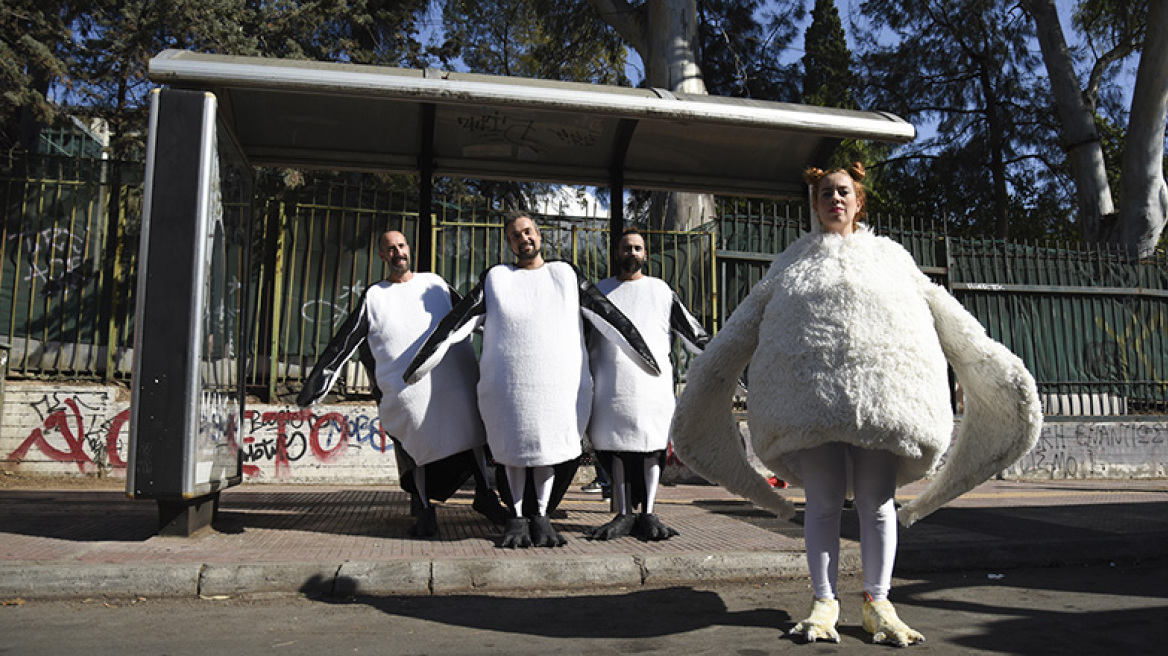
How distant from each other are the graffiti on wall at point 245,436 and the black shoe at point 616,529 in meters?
3.28

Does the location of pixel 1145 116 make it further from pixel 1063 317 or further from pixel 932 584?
pixel 932 584

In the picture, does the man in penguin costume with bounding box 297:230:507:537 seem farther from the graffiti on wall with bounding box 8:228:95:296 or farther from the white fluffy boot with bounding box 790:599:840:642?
the graffiti on wall with bounding box 8:228:95:296

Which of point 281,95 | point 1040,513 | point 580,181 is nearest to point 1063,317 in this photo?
point 1040,513

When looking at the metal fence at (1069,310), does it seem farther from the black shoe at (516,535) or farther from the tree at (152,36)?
the tree at (152,36)

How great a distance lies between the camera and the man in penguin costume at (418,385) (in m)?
5.16

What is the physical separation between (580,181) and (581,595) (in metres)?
3.77

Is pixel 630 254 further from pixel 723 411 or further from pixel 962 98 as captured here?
pixel 962 98

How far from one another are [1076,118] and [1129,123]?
36.9 inches

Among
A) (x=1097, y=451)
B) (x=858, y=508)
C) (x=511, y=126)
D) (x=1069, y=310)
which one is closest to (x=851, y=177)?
(x=858, y=508)

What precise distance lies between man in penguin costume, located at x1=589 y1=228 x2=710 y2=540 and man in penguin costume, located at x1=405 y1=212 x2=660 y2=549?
173mm

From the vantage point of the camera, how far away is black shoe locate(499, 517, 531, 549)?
15.5 ft

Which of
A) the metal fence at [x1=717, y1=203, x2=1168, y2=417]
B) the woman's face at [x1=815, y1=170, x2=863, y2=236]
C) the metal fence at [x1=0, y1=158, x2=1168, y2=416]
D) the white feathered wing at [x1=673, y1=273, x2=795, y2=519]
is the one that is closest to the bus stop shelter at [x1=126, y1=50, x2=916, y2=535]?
the metal fence at [x1=0, y1=158, x2=1168, y2=416]

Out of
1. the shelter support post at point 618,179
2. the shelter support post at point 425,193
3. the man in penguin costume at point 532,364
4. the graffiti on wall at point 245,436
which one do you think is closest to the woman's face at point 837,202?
the man in penguin costume at point 532,364

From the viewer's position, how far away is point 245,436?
834 cm
